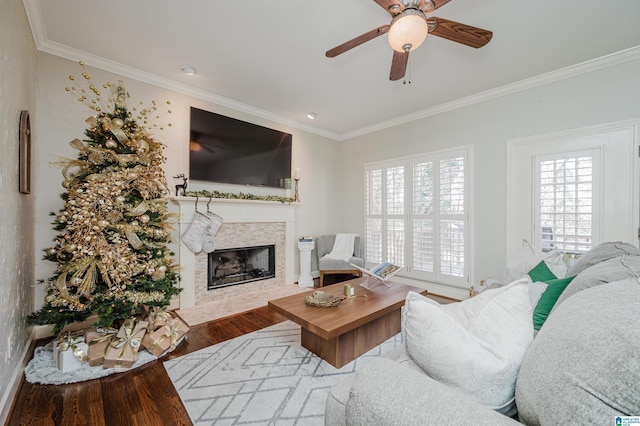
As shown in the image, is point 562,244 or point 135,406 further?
point 562,244

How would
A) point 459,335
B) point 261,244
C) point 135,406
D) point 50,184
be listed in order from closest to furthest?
1. point 459,335
2. point 135,406
3. point 50,184
4. point 261,244

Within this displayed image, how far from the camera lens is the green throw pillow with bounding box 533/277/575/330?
1281mm

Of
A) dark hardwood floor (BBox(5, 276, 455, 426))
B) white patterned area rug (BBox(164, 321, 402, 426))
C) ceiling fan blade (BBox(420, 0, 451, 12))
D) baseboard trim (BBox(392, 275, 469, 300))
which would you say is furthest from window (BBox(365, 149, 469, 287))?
dark hardwood floor (BBox(5, 276, 455, 426))

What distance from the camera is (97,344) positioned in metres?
1.96

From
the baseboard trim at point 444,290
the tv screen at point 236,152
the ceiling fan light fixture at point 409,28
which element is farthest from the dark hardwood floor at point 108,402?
the baseboard trim at point 444,290

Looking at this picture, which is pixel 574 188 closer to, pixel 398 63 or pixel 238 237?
pixel 398 63

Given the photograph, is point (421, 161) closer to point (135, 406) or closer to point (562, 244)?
point (562, 244)

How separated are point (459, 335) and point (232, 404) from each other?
1.48 meters

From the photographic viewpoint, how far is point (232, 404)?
1.58 meters

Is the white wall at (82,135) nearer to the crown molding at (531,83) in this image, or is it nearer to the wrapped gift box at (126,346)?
the wrapped gift box at (126,346)

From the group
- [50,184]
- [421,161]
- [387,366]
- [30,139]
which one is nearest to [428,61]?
[421,161]

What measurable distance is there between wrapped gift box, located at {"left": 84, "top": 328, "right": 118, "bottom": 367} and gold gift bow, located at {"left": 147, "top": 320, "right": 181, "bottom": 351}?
286mm

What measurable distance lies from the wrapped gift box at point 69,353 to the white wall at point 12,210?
0.65 feet

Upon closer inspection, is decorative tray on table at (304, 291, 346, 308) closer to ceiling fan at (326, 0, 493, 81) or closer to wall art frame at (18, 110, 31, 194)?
ceiling fan at (326, 0, 493, 81)
